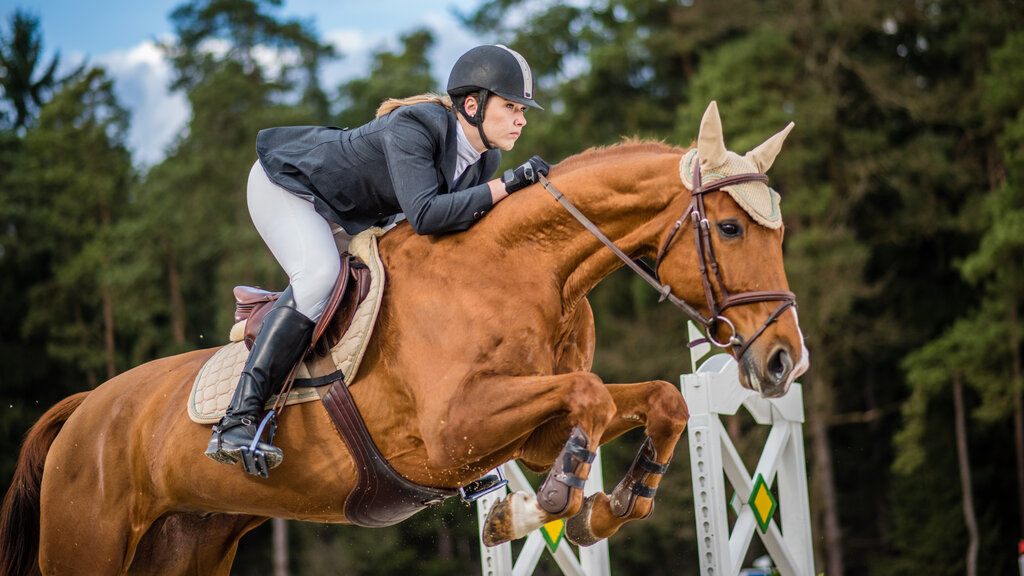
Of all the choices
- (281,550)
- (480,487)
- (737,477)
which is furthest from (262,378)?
(281,550)

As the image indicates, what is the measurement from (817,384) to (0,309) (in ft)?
56.8

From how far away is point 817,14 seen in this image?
826 inches

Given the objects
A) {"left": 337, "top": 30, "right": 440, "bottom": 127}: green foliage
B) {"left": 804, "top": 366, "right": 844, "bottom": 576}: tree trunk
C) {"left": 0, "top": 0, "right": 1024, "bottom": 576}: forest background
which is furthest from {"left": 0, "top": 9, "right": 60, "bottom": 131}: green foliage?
{"left": 804, "top": 366, "right": 844, "bottom": 576}: tree trunk

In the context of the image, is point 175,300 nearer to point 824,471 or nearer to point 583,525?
point 824,471

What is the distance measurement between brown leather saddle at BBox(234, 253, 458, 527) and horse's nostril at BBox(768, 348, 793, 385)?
1317mm

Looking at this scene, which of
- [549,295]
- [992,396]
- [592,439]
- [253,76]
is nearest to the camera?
[592,439]

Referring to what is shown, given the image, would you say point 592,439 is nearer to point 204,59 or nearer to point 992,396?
A: point 992,396

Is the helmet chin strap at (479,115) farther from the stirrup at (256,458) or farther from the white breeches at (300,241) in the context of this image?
the stirrup at (256,458)

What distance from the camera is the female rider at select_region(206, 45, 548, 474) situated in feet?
11.7

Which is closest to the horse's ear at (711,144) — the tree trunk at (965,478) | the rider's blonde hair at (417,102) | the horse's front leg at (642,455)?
the horse's front leg at (642,455)

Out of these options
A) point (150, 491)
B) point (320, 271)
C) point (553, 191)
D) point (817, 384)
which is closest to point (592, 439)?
point (553, 191)

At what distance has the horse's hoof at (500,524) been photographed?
11.0ft

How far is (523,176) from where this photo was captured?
367 centimetres

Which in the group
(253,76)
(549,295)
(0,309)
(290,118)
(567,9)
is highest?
(567,9)
